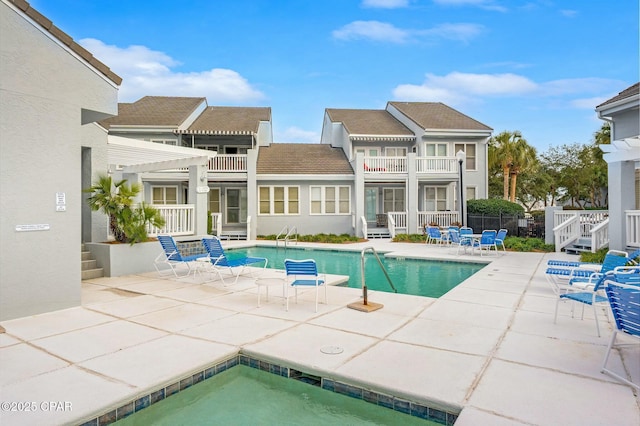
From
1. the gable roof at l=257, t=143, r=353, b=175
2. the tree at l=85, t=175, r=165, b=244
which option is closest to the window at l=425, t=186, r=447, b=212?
the gable roof at l=257, t=143, r=353, b=175

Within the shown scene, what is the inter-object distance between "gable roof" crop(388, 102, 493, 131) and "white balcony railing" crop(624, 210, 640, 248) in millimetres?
13645

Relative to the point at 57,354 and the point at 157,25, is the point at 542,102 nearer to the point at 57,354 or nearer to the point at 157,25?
the point at 157,25

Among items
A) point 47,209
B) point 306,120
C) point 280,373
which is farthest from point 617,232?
point 306,120

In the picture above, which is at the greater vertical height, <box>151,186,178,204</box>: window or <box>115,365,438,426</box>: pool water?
<box>151,186,178,204</box>: window

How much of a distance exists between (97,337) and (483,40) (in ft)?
95.2

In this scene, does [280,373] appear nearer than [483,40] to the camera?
Yes

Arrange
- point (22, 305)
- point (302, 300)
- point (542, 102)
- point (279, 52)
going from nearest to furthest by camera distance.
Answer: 1. point (22, 305)
2. point (302, 300)
3. point (279, 52)
4. point (542, 102)

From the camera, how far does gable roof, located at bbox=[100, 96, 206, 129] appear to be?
78.8ft

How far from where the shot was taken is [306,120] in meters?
42.8

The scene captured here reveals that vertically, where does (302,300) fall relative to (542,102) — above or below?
below

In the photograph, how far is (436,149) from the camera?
25797 millimetres

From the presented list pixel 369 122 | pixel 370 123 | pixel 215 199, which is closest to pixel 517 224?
pixel 370 123

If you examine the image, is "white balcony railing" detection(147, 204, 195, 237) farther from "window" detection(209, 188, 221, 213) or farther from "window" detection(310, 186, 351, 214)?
"window" detection(209, 188, 221, 213)

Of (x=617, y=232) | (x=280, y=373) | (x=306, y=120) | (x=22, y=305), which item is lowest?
(x=280, y=373)
